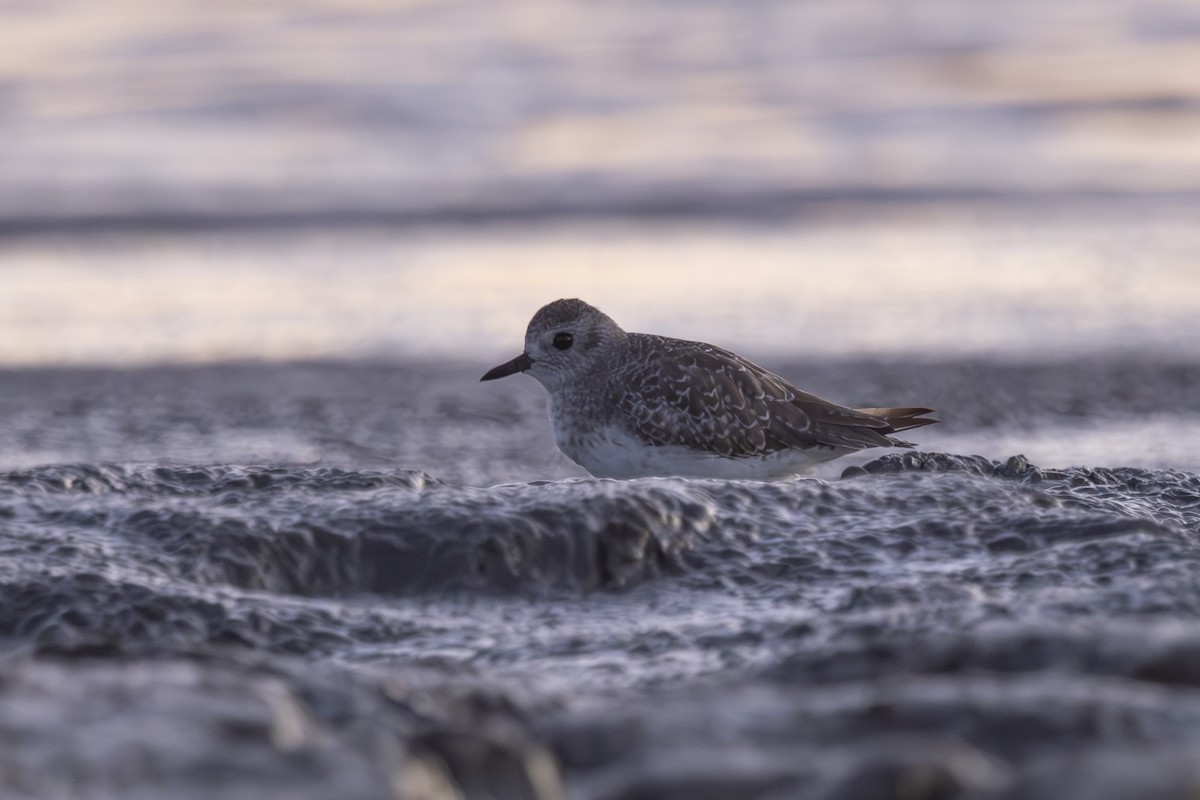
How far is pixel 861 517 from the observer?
13.4 feet

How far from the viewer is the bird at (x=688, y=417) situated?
568 centimetres

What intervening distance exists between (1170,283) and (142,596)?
8.41 meters

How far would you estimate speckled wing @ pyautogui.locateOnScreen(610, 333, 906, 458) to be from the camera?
5.66m

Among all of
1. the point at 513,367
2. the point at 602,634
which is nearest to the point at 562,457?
the point at 513,367

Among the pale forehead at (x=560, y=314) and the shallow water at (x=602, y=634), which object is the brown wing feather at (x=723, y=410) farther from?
the shallow water at (x=602, y=634)

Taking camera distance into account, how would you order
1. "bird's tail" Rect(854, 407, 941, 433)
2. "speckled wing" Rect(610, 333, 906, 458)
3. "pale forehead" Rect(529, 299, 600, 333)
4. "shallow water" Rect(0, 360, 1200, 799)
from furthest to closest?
"pale forehead" Rect(529, 299, 600, 333), "bird's tail" Rect(854, 407, 941, 433), "speckled wing" Rect(610, 333, 906, 458), "shallow water" Rect(0, 360, 1200, 799)

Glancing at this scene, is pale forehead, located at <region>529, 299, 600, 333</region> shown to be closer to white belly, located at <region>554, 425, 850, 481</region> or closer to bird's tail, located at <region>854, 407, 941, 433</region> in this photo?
white belly, located at <region>554, 425, 850, 481</region>

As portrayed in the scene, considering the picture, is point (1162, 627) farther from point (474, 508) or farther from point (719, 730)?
point (474, 508)

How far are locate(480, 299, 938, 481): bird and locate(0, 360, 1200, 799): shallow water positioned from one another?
2.52 feet

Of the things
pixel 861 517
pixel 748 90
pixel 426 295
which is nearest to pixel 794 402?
pixel 861 517

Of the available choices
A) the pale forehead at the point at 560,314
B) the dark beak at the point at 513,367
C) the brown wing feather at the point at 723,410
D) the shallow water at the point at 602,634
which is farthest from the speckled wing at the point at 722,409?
the shallow water at the point at 602,634

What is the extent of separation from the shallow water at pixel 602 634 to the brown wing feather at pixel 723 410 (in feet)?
2.47

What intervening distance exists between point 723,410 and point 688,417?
157 millimetres

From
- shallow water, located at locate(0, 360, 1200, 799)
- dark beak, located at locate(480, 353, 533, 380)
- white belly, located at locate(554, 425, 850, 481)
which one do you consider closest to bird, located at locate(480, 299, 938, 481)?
white belly, located at locate(554, 425, 850, 481)
